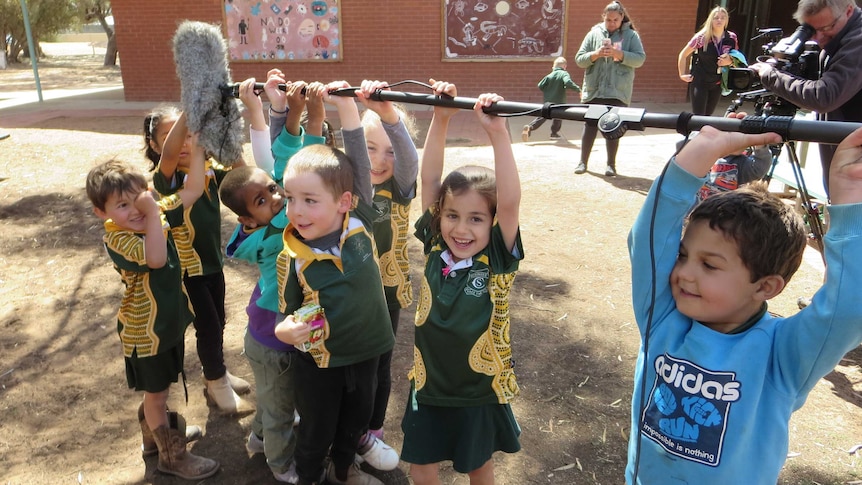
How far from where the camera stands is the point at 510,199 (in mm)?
2039

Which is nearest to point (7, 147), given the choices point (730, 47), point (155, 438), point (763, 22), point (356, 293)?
point (155, 438)

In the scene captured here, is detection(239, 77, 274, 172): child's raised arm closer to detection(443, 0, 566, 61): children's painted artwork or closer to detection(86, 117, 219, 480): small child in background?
detection(86, 117, 219, 480): small child in background

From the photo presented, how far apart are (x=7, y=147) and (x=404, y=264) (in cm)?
835

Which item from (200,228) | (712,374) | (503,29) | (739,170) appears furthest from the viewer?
(503,29)

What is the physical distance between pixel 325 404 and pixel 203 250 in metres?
1.07

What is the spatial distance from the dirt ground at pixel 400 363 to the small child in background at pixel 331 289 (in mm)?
551

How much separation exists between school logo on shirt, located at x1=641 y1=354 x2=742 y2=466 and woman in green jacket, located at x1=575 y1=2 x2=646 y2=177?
5.80 m

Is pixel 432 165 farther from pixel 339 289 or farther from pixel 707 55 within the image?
pixel 707 55

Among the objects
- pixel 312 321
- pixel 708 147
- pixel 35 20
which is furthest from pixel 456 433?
pixel 35 20

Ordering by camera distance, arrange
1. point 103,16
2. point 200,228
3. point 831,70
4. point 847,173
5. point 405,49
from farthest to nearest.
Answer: point 103,16 < point 405,49 < point 831,70 < point 200,228 < point 847,173

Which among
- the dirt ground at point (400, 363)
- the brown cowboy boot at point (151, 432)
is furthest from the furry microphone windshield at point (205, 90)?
the dirt ground at point (400, 363)

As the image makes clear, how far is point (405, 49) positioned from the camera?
12883 millimetres

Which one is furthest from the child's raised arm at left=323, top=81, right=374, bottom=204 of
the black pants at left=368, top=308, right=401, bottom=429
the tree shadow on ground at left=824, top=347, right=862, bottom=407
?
the tree shadow on ground at left=824, top=347, right=862, bottom=407

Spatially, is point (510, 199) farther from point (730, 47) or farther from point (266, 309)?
point (730, 47)
